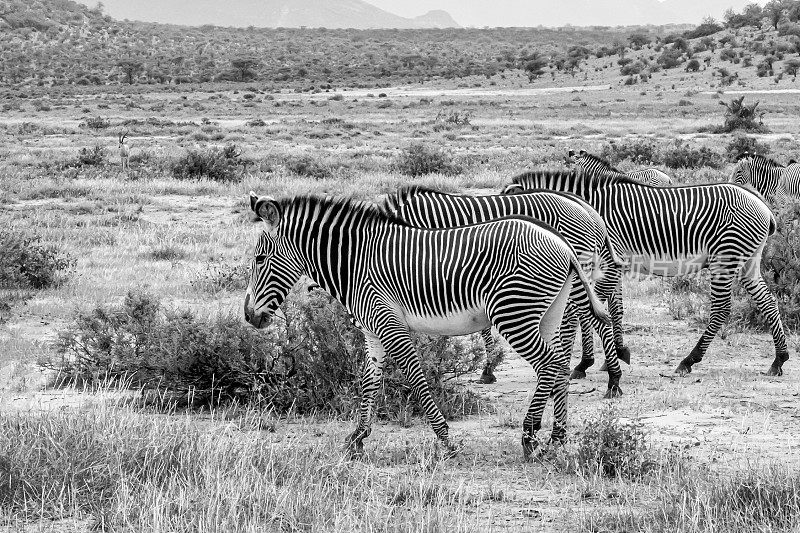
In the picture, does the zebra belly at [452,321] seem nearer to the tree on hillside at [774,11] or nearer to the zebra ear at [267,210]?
the zebra ear at [267,210]

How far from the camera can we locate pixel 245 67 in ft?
282

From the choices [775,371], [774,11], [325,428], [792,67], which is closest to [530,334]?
[325,428]

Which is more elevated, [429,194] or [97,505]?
[429,194]

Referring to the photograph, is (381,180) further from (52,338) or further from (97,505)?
(97,505)

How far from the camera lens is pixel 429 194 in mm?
8742

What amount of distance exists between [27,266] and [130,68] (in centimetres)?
7161

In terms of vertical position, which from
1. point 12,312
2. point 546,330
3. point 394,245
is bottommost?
point 12,312

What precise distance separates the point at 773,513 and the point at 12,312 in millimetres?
8805

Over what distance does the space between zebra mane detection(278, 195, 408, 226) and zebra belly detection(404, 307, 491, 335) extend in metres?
0.70

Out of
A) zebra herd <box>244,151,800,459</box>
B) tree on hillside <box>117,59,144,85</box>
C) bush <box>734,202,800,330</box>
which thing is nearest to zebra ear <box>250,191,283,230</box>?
zebra herd <box>244,151,800,459</box>

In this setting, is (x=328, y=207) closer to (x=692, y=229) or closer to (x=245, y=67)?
(x=692, y=229)

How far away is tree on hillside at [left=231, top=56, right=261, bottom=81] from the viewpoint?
275 ft

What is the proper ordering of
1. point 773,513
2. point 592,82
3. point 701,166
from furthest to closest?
point 592,82 < point 701,166 < point 773,513

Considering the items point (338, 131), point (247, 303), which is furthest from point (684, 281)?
point (338, 131)
